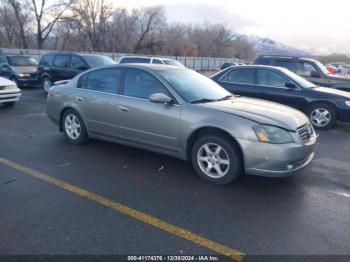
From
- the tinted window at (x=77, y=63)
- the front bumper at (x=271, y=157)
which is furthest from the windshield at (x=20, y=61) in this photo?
the front bumper at (x=271, y=157)

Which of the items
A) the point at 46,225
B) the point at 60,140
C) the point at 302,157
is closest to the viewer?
the point at 46,225

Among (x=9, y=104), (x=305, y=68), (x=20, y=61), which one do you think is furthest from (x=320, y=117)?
(x=20, y=61)

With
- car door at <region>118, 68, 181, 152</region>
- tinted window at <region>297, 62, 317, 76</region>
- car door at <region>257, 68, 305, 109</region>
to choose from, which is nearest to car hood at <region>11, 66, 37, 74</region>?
car door at <region>257, 68, 305, 109</region>

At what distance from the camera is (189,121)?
4.27m

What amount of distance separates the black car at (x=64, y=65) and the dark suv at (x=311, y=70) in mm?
6282

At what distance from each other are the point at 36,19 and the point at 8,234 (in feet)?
166

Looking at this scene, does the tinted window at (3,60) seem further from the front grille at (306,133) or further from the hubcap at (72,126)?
the front grille at (306,133)

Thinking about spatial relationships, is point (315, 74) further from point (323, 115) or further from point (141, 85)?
point (141, 85)

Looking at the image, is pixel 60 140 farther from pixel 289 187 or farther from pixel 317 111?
pixel 317 111

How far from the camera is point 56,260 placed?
2604mm

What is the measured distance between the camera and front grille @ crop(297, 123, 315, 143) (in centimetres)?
409

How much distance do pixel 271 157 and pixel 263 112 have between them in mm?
732

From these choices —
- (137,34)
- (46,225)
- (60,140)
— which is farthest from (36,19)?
(46,225)

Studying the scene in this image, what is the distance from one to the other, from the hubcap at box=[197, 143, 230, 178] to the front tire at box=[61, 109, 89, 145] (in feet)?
8.21
